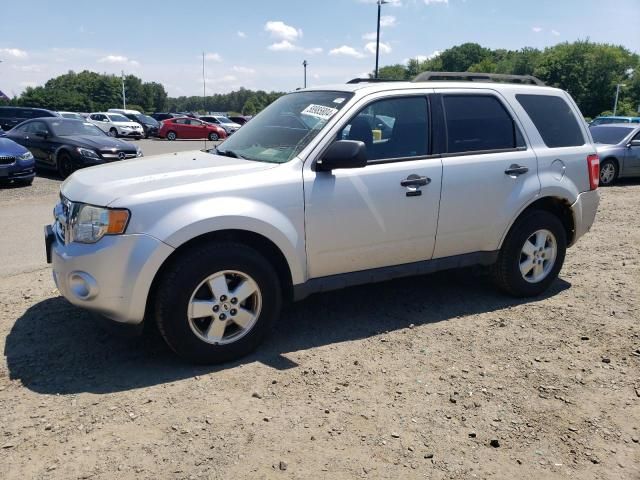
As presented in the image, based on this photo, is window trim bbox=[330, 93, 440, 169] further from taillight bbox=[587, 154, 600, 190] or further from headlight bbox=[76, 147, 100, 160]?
headlight bbox=[76, 147, 100, 160]

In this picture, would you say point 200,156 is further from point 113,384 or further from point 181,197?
point 113,384

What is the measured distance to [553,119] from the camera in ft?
16.5

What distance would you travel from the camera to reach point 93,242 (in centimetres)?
334

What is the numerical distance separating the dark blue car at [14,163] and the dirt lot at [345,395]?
726 centimetres

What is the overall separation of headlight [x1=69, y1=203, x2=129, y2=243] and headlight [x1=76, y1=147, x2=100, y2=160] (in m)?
9.68

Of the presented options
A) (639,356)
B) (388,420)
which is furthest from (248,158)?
(639,356)

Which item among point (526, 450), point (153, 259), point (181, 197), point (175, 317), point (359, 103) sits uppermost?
point (359, 103)

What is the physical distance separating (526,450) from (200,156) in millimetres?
3068

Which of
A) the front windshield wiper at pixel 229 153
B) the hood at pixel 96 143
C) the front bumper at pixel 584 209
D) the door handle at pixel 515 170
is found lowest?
the front bumper at pixel 584 209

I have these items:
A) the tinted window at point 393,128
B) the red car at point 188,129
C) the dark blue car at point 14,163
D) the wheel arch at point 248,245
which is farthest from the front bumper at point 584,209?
the red car at point 188,129

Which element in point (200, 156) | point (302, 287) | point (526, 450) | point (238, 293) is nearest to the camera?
point (526, 450)

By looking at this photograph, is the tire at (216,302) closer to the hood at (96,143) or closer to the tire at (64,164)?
the hood at (96,143)

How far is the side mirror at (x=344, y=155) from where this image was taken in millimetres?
3715

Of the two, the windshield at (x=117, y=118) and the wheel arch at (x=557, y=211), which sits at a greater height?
the windshield at (x=117, y=118)
